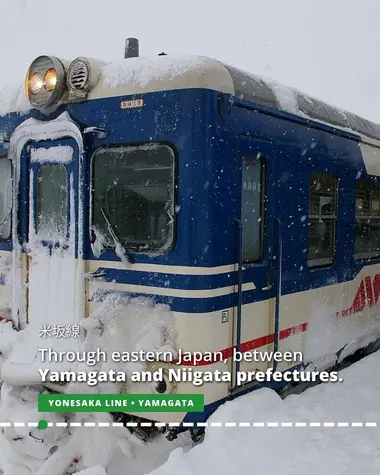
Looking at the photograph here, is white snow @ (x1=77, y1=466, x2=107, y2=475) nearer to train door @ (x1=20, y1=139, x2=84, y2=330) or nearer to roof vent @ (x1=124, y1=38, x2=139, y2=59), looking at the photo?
train door @ (x1=20, y1=139, x2=84, y2=330)

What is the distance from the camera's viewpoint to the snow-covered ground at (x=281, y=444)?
3406 mm

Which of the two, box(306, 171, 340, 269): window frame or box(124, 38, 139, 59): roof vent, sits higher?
box(124, 38, 139, 59): roof vent

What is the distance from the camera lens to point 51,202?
14.6 feet

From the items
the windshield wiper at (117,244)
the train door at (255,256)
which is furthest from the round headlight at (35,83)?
the train door at (255,256)

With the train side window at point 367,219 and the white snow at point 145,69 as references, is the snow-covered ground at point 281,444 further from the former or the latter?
the white snow at point 145,69

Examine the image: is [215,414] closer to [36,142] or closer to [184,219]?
[184,219]

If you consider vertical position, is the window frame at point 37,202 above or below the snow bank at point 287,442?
above

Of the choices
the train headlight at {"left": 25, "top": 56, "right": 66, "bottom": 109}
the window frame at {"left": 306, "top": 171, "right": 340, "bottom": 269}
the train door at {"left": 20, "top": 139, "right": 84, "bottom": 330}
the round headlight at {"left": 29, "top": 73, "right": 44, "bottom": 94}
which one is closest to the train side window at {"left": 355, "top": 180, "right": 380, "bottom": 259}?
the window frame at {"left": 306, "top": 171, "right": 340, "bottom": 269}

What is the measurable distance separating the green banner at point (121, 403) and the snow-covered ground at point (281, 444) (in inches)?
7.6

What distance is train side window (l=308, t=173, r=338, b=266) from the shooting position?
4969 millimetres

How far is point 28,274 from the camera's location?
4.54m

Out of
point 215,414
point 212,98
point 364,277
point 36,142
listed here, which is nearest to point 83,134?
point 36,142

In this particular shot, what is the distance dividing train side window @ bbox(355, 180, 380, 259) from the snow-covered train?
0.90 metres

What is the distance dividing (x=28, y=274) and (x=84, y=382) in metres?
1.07
